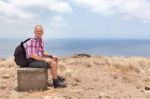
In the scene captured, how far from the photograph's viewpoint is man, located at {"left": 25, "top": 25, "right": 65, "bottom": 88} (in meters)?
10.8

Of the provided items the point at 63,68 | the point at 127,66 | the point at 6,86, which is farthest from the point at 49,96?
the point at 127,66

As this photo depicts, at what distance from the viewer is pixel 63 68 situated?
556 inches

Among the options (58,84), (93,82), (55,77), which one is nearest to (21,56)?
(55,77)

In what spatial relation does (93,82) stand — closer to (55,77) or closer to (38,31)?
(55,77)

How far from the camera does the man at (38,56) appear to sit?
1078 cm

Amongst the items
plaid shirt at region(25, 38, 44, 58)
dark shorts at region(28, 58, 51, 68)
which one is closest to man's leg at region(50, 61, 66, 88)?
dark shorts at region(28, 58, 51, 68)

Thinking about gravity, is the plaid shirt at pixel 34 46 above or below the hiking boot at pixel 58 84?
above

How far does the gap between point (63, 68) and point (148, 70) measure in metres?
3.20

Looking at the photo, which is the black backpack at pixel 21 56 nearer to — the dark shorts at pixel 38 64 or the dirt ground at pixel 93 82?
the dark shorts at pixel 38 64

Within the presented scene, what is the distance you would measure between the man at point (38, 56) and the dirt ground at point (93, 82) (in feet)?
1.59

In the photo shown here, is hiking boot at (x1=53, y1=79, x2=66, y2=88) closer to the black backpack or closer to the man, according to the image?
the man

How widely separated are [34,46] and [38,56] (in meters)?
0.28

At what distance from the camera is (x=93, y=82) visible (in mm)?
11875

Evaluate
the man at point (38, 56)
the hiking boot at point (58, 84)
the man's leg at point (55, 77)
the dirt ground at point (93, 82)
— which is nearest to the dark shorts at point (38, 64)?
the man at point (38, 56)
